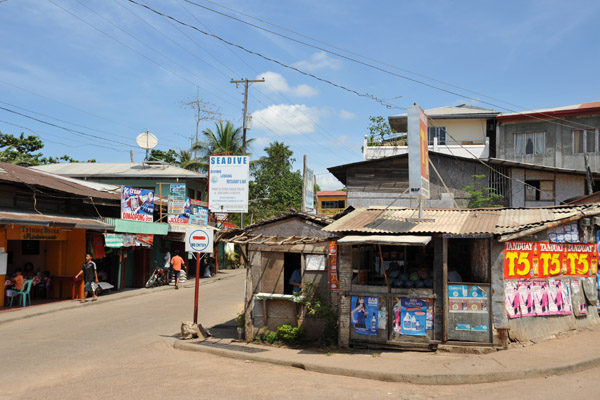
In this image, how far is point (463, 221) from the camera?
1089 centimetres

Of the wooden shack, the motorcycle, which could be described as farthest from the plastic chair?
the wooden shack

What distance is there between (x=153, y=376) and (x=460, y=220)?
712cm

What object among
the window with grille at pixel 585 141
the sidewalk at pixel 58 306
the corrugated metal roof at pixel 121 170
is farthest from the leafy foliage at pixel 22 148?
Result: the window with grille at pixel 585 141

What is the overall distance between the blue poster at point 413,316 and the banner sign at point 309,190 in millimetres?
9755

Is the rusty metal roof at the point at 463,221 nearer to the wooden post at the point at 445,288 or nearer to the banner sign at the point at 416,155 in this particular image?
the wooden post at the point at 445,288

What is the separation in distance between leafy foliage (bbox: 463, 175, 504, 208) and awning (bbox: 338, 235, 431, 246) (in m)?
13.2

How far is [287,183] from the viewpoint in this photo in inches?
2046

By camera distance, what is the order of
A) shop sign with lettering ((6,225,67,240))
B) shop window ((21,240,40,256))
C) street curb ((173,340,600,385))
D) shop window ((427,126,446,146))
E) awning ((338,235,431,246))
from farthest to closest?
shop window ((427,126,446,146)) < shop window ((21,240,40,256)) < shop sign with lettering ((6,225,67,240)) < awning ((338,235,431,246)) < street curb ((173,340,600,385))

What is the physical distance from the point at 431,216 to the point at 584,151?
61.4ft

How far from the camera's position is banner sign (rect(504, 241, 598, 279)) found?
33.3 feet

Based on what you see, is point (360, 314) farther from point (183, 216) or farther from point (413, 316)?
point (183, 216)

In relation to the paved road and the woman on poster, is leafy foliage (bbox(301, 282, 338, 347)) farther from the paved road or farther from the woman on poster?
the paved road

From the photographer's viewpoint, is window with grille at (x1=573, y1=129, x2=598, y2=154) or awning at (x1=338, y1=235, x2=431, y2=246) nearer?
awning at (x1=338, y1=235, x2=431, y2=246)

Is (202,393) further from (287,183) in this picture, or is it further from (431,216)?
(287,183)
